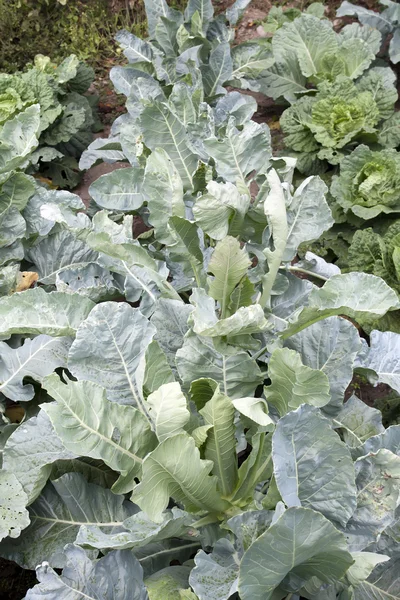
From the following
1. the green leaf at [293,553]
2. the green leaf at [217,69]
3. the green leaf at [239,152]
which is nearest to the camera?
the green leaf at [293,553]

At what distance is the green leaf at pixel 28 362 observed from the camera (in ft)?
6.19

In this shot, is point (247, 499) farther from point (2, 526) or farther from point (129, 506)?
point (2, 526)

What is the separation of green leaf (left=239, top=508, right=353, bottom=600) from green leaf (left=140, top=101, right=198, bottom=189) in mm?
1467

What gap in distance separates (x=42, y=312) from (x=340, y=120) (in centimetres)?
215

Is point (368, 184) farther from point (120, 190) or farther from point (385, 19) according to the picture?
point (385, 19)

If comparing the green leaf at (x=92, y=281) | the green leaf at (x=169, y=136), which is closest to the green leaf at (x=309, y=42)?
the green leaf at (x=169, y=136)

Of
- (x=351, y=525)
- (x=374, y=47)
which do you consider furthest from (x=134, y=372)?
(x=374, y=47)

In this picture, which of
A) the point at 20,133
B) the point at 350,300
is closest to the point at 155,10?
the point at 20,133

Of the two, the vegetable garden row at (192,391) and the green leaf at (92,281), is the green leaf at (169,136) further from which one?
the green leaf at (92,281)

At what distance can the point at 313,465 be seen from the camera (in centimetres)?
139

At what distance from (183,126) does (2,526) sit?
1516mm

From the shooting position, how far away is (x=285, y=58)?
367 centimetres

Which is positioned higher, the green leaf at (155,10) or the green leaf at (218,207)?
the green leaf at (155,10)

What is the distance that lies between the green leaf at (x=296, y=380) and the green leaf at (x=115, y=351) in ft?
1.20
